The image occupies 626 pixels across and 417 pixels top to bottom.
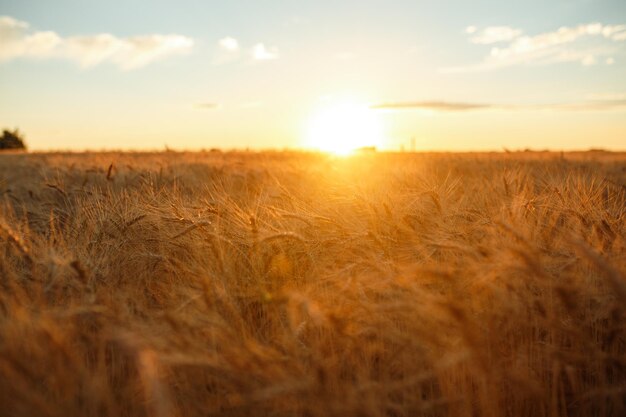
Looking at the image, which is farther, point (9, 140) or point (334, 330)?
point (9, 140)

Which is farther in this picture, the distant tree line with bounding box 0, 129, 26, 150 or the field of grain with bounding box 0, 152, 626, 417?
the distant tree line with bounding box 0, 129, 26, 150

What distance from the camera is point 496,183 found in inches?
139

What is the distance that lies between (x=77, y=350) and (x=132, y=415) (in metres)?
0.30

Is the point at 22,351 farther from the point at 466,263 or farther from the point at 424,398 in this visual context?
the point at 466,263

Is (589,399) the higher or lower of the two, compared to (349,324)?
lower

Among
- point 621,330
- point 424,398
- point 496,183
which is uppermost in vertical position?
point 496,183

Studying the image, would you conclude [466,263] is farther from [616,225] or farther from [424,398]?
[616,225]

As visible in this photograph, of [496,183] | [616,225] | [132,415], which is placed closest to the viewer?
[132,415]

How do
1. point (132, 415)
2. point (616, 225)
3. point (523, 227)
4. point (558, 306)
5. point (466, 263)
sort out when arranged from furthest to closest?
point (616, 225) → point (523, 227) → point (466, 263) → point (558, 306) → point (132, 415)

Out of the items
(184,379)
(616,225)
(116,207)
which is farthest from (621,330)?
(116,207)

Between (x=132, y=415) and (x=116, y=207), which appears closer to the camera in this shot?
(x=132, y=415)

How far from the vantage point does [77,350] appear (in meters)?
1.45

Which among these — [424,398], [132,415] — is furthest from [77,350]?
[424,398]

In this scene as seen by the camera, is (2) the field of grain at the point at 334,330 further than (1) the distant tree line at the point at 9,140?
No
